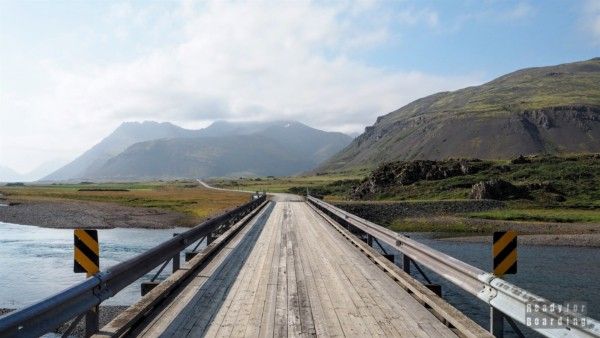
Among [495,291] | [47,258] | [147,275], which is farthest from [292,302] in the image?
[47,258]

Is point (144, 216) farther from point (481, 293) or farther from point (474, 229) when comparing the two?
point (481, 293)

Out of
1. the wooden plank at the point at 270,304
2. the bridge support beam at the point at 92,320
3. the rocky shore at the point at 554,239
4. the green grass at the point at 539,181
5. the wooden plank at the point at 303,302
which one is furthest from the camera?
the green grass at the point at 539,181

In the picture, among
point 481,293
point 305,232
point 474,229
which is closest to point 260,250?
point 305,232

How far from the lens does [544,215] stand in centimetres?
4759

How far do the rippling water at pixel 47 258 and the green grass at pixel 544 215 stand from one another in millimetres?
31484

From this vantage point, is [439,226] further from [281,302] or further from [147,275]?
→ [281,302]

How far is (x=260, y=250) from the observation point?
15.5 m

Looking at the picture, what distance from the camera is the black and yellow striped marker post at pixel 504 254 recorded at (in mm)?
6961

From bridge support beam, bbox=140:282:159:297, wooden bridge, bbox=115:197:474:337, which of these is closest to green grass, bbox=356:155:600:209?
wooden bridge, bbox=115:197:474:337

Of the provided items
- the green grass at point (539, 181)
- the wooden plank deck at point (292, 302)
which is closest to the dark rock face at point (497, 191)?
the green grass at point (539, 181)

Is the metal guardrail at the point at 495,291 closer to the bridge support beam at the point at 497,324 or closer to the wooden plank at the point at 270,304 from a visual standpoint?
the bridge support beam at the point at 497,324

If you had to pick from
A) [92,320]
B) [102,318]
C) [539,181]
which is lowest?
[102,318]

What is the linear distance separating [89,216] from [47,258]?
26394mm

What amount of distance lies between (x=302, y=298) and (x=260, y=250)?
6.71 metres
